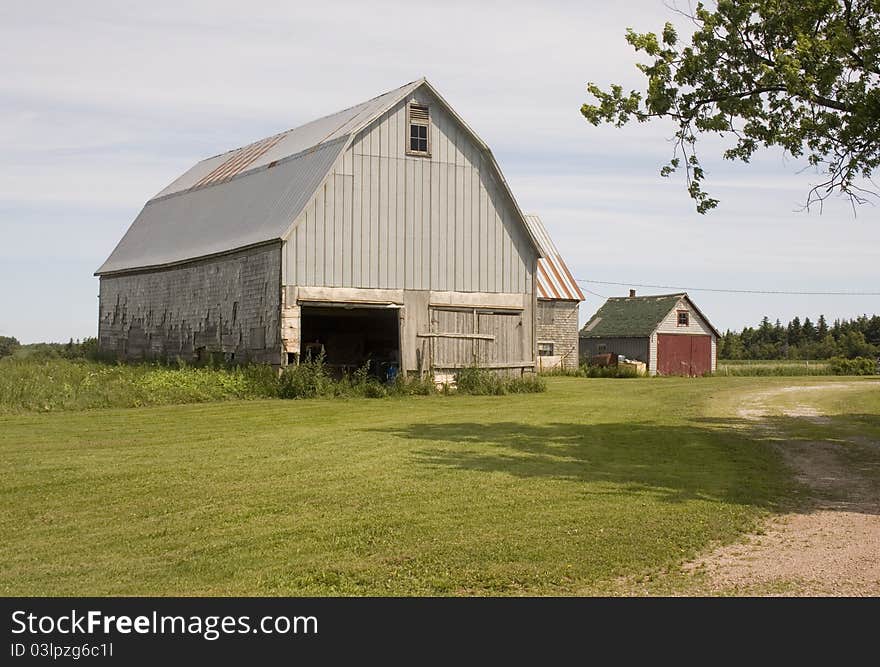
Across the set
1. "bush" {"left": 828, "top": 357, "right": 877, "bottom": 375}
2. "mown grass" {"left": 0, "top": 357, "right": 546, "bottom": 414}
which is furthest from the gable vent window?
"bush" {"left": 828, "top": 357, "right": 877, "bottom": 375}

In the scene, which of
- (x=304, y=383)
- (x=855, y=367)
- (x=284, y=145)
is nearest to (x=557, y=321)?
(x=855, y=367)

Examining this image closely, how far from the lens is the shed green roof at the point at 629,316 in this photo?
60.7 meters

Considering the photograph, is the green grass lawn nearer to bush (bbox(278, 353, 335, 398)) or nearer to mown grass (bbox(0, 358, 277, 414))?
mown grass (bbox(0, 358, 277, 414))

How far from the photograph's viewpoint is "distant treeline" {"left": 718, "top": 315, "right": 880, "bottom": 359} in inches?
3489

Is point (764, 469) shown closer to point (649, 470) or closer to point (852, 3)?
point (649, 470)

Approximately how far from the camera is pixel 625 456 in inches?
661

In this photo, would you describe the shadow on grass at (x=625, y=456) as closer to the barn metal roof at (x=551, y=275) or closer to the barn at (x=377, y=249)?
the barn at (x=377, y=249)

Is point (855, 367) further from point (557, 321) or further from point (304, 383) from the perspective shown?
point (304, 383)

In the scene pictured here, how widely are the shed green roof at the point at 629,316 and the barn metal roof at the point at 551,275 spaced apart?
6662 mm

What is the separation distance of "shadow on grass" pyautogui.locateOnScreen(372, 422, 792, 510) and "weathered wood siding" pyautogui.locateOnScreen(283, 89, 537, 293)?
33.1 feet

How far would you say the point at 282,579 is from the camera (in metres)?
8.91

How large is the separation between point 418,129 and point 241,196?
693 cm

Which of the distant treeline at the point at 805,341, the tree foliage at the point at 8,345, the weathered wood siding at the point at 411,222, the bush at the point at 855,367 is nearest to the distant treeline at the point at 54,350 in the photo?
the tree foliage at the point at 8,345

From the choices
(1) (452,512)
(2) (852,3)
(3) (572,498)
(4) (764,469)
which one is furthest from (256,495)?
(2) (852,3)
